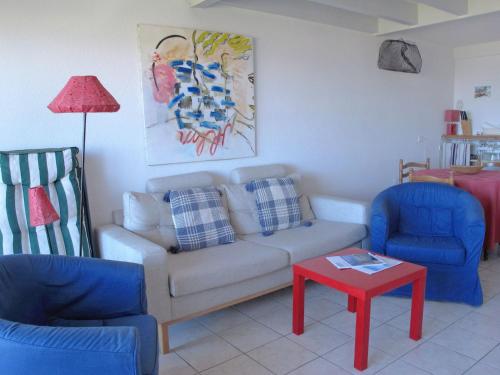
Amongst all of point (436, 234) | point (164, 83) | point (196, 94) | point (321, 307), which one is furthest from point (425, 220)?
point (164, 83)

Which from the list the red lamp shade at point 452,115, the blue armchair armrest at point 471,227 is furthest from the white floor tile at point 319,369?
the red lamp shade at point 452,115

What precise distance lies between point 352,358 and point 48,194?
6.53 ft

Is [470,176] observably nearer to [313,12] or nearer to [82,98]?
[313,12]

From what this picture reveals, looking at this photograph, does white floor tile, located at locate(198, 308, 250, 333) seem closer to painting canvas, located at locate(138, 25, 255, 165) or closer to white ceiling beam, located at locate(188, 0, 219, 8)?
painting canvas, located at locate(138, 25, 255, 165)

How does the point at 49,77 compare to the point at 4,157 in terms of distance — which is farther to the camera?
the point at 49,77

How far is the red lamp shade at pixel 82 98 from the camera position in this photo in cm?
221

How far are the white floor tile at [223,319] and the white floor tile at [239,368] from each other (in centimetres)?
38

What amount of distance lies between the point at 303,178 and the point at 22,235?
2.52 m

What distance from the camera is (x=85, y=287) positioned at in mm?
1960

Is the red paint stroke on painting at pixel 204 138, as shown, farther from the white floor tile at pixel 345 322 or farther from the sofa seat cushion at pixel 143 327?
the sofa seat cushion at pixel 143 327

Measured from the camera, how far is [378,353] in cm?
242

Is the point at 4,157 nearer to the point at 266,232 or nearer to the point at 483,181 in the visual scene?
the point at 266,232

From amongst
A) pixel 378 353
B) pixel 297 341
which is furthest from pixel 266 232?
pixel 378 353

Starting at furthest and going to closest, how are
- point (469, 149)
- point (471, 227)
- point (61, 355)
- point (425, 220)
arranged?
point (469, 149) → point (425, 220) → point (471, 227) → point (61, 355)
